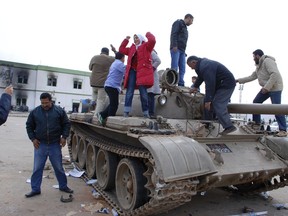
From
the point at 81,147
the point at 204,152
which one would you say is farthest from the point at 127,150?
the point at 81,147

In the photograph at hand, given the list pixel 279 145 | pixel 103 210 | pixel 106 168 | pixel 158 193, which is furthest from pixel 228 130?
pixel 106 168

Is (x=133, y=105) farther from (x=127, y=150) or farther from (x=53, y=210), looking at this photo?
(x=53, y=210)

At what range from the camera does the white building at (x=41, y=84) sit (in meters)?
50.1

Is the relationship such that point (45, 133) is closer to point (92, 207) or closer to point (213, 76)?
point (92, 207)

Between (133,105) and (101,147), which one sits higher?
(133,105)

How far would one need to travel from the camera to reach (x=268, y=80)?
7.55m

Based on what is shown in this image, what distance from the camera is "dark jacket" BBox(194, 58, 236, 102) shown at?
20.5 ft

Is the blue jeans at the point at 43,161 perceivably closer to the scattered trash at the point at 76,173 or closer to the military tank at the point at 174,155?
the military tank at the point at 174,155

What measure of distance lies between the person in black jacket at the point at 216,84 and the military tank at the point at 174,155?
31cm

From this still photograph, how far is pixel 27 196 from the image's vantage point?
6508 mm

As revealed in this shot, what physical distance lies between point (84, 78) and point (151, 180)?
167ft

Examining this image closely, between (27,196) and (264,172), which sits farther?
(27,196)

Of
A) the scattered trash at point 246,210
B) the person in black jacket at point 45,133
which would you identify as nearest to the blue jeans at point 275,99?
the scattered trash at point 246,210

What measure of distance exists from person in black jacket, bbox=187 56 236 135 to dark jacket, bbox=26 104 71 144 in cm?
281
